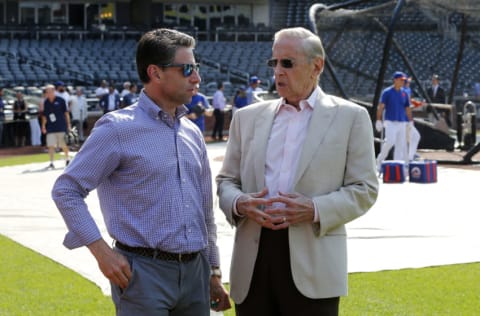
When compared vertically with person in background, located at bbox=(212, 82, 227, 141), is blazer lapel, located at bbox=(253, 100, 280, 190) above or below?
above

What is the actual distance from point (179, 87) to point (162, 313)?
3.21 ft

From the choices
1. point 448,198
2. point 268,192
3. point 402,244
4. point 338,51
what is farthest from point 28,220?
point 338,51

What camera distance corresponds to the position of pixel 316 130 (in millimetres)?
4637

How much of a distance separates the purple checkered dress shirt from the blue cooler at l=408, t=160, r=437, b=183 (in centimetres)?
1333

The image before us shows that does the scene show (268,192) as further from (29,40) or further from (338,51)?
(29,40)

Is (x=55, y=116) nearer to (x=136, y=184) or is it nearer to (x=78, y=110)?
(x=78, y=110)

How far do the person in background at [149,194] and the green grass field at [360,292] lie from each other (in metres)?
3.44

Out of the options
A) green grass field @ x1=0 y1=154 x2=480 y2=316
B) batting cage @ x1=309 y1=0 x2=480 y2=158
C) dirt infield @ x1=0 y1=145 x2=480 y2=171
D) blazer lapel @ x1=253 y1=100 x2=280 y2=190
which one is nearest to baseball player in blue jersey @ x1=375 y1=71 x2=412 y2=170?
dirt infield @ x1=0 y1=145 x2=480 y2=171

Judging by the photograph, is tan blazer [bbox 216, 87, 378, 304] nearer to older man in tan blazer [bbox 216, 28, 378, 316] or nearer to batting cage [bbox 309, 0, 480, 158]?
older man in tan blazer [bbox 216, 28, 378, 316]

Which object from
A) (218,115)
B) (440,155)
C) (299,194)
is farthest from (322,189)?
(218,115)

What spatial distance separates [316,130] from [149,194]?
2.67 ft

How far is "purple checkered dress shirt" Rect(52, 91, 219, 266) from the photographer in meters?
4.34

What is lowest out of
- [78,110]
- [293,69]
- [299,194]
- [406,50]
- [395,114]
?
[78,110]

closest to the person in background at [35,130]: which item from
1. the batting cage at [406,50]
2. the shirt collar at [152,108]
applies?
the batting cage at [406,50]
